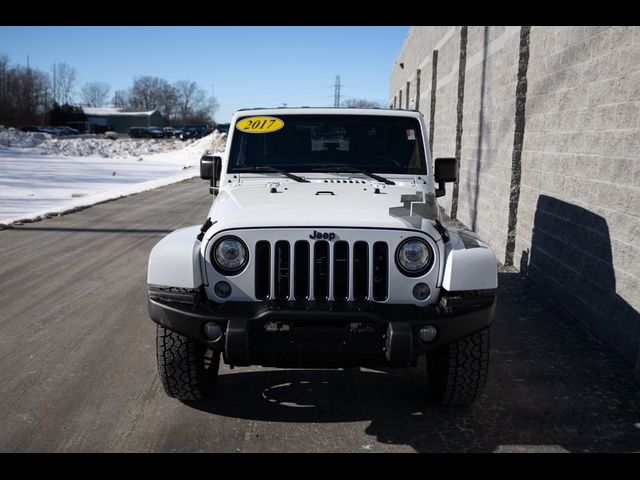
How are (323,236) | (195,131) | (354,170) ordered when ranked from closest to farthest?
(323,236), (354,170), (195,131)

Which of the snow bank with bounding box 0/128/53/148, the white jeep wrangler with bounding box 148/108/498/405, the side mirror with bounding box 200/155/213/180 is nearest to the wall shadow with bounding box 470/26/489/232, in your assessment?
the side mirror with bounding box 200/155/213/180

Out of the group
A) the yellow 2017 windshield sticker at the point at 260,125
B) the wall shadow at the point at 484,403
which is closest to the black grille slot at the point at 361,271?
the wall shadow at the point at 484,403

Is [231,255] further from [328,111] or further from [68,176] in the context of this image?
[68,176]

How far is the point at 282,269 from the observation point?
3.74m

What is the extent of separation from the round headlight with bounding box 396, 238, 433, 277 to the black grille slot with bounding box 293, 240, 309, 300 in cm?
54

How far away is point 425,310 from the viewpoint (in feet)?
12.0

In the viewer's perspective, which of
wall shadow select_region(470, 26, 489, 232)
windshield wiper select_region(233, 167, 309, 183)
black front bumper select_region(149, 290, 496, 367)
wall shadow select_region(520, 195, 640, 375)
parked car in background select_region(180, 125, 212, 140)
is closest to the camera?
black front bumper select_region(149, 290, 496, 367)

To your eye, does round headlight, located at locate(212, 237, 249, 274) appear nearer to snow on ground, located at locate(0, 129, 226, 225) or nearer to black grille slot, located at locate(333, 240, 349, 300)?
black grille slot, located at locate(333, 240, 349, 300)

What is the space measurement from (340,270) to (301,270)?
23cm

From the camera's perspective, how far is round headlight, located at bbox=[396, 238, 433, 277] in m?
3.72

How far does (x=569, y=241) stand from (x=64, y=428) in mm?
4888

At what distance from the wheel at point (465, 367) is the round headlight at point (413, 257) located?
556 mm

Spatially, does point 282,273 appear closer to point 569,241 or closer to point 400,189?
point 400,189

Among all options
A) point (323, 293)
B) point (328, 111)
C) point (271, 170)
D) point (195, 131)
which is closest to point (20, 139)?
point (195, 131)
